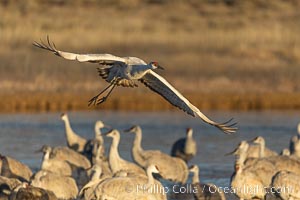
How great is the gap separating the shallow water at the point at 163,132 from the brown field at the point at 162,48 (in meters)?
2.02

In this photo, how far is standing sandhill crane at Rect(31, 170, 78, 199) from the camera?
1345 centimetres

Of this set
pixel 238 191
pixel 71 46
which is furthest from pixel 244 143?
pixel 71 46

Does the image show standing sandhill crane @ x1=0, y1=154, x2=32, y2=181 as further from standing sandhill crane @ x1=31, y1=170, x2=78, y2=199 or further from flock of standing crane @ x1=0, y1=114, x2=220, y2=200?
standing sandhill crane @ x1=31, y1=170, x2=78, y2=199

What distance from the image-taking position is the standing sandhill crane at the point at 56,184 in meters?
13.5

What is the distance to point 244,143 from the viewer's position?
1573 centimetres

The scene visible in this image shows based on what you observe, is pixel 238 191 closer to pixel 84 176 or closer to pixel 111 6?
pixel 84 176

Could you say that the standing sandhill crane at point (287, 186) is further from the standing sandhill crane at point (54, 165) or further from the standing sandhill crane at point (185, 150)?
the standing sandhill crane at point (185, 150)

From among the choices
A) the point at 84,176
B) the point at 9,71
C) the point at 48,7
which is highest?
the point at 48,7

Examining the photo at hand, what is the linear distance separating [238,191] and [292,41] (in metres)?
26.1

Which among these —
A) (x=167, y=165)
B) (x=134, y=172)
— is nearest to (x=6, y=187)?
(x=134, y=172)

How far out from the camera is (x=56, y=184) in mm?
13531

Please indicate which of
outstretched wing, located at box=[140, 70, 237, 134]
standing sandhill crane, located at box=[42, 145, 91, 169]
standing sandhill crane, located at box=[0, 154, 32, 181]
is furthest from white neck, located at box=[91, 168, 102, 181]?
standing sandhill crane, located at box=[42, 145, 91, 169]

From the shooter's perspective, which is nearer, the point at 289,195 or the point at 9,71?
the point at 289,195

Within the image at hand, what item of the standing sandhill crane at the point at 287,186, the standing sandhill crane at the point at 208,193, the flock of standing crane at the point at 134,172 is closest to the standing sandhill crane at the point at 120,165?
the flock of standing crane at the point at 134,172
